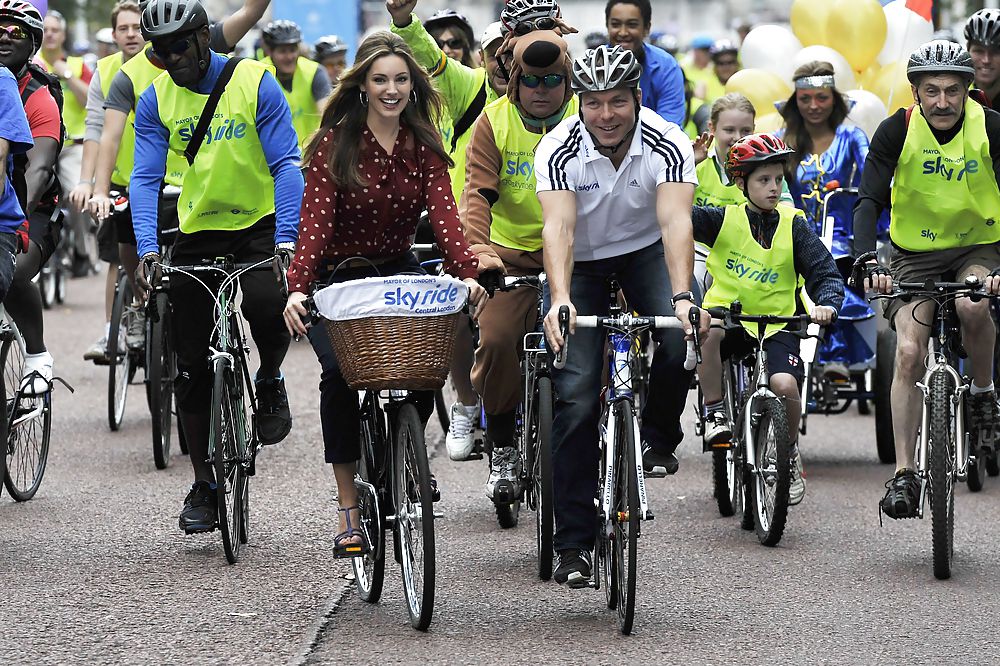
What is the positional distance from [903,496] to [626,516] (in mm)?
1807

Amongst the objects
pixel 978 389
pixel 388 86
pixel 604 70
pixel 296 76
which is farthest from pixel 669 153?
pixel 296 76

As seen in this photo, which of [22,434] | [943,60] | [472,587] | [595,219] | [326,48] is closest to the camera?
[595,219]

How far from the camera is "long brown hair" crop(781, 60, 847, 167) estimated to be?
34.8 ft

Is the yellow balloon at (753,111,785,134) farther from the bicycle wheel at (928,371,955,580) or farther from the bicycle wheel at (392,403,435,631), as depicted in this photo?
the bicycle wheel at (392,403,435,631)

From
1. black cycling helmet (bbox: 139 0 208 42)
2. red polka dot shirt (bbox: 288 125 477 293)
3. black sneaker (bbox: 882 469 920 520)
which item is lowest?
black sneaker (bbox: 882 469 920 520)

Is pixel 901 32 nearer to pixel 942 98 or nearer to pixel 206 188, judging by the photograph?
pixel 942 98

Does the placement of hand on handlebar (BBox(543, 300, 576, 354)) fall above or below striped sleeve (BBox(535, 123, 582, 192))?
below

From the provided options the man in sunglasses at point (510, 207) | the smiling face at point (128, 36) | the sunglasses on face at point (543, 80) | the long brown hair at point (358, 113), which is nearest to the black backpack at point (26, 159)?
the long brown hair at point (358, 113)

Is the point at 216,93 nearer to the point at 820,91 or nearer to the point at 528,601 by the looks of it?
the point at 528,601

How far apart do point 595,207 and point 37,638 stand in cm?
253

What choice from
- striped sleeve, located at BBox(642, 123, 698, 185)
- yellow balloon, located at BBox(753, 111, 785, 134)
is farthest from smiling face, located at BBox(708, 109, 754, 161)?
striped sleeve, located at BBox(642, 123, 698, 185)

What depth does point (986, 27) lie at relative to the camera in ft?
30.4

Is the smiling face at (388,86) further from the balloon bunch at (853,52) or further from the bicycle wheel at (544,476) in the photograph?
the balloon bunch at (853,52)

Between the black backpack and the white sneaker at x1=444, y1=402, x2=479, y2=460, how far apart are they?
7.22ft
